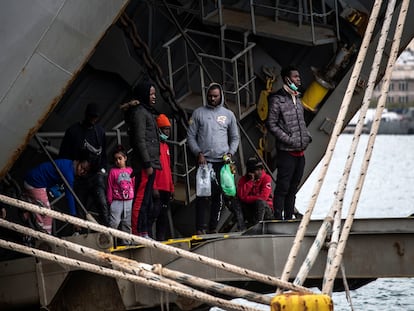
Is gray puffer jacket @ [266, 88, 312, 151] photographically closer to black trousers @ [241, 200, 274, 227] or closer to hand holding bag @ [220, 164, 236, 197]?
black trousers @ [241, 200, 274, 227]

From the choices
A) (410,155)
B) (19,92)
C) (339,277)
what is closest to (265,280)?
(339,277)

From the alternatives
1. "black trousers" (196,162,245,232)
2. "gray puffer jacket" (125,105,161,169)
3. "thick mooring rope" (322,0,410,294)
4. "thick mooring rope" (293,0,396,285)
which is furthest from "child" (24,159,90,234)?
"thick mooring rope" (322,0,410,294)

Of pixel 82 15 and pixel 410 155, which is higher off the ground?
pixel 410 155

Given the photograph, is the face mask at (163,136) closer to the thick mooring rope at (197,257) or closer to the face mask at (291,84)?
the face mask at (291,84)

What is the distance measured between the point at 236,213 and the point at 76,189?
69.0 inches

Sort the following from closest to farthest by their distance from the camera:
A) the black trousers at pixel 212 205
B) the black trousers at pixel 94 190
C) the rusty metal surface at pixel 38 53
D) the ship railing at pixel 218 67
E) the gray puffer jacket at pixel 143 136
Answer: the rusty metal surface at pixel 38 53
the gray puffer jacket at pixel 143 136
the black trousers at pixel 94 190
the black trousers at pixel 212 205
the ship railing at pixel 218 67

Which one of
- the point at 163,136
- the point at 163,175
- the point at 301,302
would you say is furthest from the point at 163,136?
the point at 301,302

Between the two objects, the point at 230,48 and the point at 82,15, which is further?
the point at 230,48

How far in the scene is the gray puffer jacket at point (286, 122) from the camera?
15414 mm

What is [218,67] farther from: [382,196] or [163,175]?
[382,196]

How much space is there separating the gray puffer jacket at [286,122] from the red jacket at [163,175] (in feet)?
3.93

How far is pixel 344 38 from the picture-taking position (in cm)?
1714

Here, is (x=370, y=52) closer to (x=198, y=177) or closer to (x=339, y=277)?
(x=198, y=177)

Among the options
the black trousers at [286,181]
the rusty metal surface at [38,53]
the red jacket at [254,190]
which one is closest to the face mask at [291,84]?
the black trousers at [286,181]
